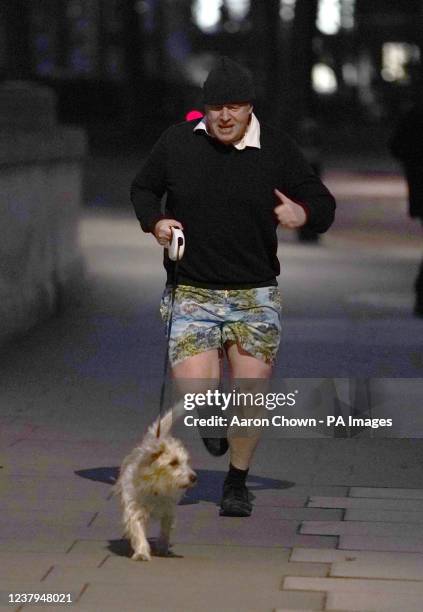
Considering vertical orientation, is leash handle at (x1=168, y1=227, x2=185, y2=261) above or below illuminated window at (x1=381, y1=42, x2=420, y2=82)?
above

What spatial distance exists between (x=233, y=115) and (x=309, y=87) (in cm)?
2776

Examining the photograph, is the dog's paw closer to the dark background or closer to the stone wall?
the stone wall

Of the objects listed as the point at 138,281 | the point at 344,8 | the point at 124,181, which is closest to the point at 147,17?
the point at 344,8

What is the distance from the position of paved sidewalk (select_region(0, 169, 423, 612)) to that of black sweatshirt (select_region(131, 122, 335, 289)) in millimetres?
1086

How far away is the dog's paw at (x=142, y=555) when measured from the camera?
21.4 feet

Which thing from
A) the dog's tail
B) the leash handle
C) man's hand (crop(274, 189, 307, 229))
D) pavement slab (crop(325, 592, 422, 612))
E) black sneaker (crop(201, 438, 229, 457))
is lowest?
black sneaker (crop(201, 438, 229, 457))

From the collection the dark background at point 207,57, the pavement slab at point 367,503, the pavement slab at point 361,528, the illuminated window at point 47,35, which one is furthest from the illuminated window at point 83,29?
the pavement slab at point 361,528

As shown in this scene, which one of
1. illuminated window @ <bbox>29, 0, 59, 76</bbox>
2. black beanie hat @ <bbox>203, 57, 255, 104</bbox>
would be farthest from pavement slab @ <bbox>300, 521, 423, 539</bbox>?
illuminated window @ <bbox>29, 0, 59, 76</bbox>

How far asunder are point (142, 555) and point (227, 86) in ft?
6.29

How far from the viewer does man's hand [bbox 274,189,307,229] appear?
23.2ft

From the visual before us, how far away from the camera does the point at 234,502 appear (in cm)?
743

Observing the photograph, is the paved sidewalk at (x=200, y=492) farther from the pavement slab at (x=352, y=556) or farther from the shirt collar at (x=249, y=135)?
the shirt collar at (x=249, y=135)

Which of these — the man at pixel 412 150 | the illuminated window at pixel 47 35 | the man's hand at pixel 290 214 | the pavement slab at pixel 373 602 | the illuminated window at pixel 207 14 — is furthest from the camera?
the illuminated window at pixel 207 14

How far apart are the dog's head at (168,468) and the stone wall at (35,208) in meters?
6.61
